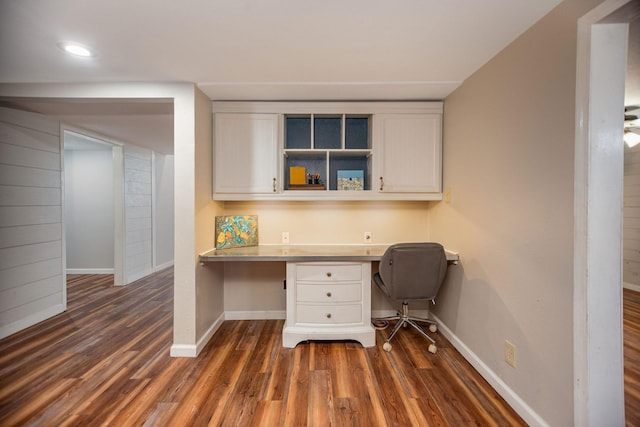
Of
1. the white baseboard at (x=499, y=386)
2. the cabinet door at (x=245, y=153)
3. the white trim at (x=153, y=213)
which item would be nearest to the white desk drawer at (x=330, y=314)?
the white baseboard at (x=499, y=386)

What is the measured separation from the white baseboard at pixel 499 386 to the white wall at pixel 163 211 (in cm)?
516

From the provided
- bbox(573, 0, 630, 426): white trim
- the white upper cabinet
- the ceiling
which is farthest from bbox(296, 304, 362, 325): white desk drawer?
the ceiling

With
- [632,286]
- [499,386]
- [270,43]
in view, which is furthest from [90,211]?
[632,286]

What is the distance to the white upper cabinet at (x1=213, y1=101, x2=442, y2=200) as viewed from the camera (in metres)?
2.59

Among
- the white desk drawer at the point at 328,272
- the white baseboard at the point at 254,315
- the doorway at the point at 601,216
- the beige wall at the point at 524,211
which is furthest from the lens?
the white baseboard at the point at 254,315

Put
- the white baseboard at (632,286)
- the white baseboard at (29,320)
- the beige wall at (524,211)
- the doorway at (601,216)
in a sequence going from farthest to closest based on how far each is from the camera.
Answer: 1. the white baseboard at (632,286)
2. the white baseboard at (29,320)
3. the beige wall at (524,211)
4. the doorway at (601,216)

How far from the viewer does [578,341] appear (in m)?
1.27

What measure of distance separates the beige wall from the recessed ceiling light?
2.78m

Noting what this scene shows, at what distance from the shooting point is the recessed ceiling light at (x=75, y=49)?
69.0 inches

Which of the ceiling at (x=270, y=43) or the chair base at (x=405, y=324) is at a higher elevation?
the ceiling at (x=270, y=43)

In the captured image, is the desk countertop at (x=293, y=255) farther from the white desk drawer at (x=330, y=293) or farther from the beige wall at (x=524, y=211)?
the beige wall at (x=524, y=211)

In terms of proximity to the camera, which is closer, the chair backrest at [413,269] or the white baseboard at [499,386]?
the white baseboard at [499,386]

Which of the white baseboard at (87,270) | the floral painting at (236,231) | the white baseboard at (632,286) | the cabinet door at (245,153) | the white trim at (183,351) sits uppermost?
the cabinet door at (245,153)

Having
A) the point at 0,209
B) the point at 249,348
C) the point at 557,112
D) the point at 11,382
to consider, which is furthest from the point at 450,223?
the point at 0,209
